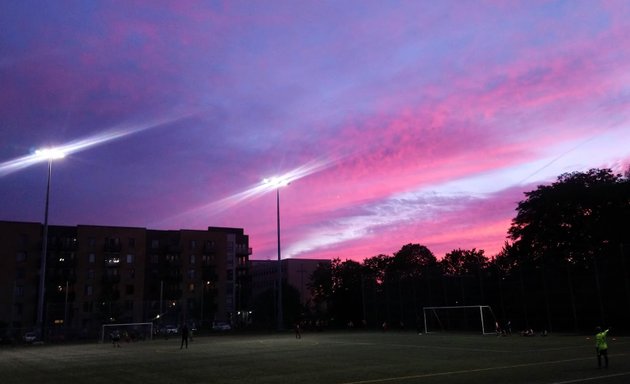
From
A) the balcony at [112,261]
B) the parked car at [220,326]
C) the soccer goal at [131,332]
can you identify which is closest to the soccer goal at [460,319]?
the soccer goal at [131,332]

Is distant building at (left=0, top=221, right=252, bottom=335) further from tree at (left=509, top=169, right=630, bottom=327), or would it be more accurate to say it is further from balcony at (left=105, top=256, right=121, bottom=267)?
tree at (left=509, top=169, right=630, bottom=327)

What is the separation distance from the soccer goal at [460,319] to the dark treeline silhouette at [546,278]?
1240 millimetres

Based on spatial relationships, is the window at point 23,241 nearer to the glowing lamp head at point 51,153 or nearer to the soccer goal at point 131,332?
the soccer goal at point 131,332

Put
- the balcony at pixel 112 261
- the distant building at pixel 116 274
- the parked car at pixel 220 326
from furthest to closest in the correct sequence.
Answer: the balcony at pixel 112 261
the distant building at pixel 116 274
the parked car at pixel 220 326

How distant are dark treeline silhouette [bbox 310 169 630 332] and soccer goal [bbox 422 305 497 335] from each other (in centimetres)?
124

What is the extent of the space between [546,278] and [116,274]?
9265 centimetres

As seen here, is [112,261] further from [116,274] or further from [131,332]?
[131,332]

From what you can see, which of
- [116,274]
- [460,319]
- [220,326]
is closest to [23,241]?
[116,274]

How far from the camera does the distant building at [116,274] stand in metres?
105

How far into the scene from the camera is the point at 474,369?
21.5m

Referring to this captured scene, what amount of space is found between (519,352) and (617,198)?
140ft

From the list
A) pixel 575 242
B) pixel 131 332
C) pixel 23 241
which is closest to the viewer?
pixel 575 242

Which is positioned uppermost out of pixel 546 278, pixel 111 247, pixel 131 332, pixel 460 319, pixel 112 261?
pixel 111 247

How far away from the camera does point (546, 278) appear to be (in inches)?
2014
